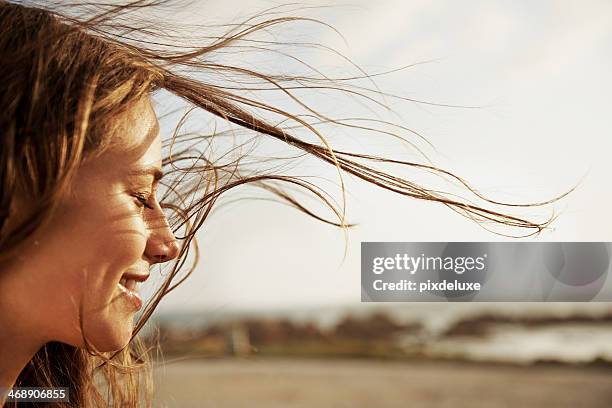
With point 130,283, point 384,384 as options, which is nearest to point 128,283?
point 130,283

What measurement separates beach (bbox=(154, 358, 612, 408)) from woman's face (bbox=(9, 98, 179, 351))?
4.05 metres

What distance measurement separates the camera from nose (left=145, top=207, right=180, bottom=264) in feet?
3.35

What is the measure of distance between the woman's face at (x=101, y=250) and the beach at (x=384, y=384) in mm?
4050

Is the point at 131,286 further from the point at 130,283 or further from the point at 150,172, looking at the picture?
the point at 150,172

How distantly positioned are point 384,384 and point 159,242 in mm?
4747

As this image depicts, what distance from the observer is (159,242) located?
1.02 m

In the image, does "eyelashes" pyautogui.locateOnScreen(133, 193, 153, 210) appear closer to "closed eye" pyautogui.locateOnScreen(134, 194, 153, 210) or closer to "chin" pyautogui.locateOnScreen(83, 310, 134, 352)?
"closed eye" pyautogui.locateOnScreen(134, 194, 153, 210)

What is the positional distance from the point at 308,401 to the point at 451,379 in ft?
3.57

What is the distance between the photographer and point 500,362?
5.96 metres

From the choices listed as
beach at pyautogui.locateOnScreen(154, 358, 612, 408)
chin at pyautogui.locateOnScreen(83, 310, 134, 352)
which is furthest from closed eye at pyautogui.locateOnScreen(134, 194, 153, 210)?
beach at pyautogui.locateOnScreen(154, 358, 612, 408)

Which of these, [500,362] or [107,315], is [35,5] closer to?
[107,315]

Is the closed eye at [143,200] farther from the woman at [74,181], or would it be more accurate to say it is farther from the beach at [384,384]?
the beach at [384,384]

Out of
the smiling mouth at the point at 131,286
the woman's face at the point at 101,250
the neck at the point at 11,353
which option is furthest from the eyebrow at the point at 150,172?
the neck at the point at 11,353

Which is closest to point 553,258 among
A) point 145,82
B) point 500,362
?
point 500,362
